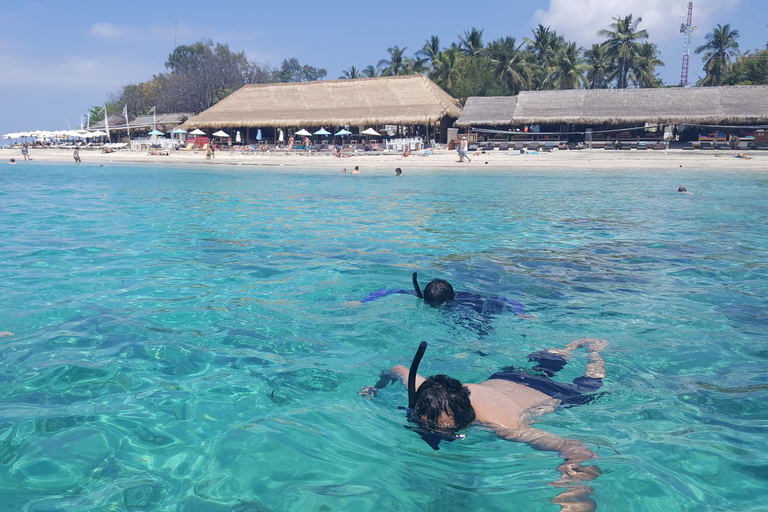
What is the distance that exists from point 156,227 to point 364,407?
7890mm

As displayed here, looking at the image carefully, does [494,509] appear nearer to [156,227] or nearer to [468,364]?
[468,364]

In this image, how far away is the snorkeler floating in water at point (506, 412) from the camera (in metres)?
2.53

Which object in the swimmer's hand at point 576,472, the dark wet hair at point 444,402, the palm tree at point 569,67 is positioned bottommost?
the swimmer's hand at point 576,472

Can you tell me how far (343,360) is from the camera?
4.01 metres

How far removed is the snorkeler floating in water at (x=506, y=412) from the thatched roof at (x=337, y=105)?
29906 millimetres

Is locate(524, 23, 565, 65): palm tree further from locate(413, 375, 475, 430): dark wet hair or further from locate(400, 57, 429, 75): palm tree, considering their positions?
locate(413, 375, 475, 430): dark wet hair

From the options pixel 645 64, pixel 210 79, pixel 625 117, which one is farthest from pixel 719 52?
pixel 210 79

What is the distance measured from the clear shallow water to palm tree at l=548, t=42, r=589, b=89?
1454 inches

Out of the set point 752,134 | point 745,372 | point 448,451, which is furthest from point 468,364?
point 752,134

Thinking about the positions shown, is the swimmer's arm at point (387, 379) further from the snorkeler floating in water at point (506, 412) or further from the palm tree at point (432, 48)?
→ the palm tree at point (432, 48)

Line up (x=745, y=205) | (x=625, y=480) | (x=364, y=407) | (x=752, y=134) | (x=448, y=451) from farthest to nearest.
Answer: (x=752, y=134), (x=745, y=205), (x=364, y=407), (x=448, y=451), (x=625, y=480)

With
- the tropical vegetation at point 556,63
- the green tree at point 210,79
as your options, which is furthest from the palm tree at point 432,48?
the green tree at point 210,79

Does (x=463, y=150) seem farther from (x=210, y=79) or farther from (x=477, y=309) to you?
(x=210, y=79)

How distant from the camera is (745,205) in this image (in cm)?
1238
